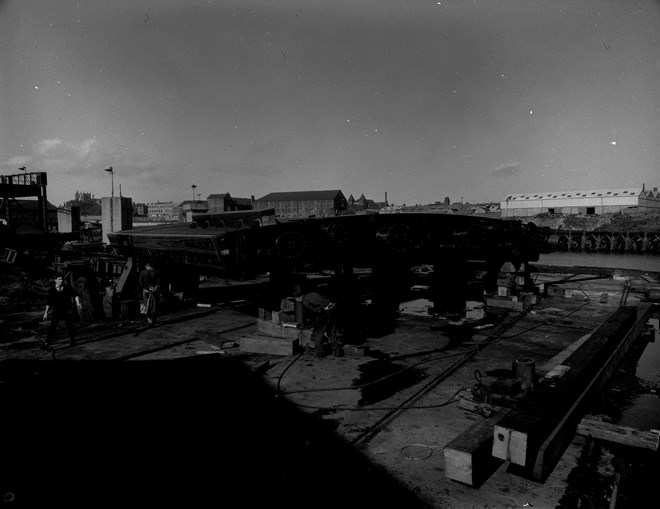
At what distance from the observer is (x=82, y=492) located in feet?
13.2

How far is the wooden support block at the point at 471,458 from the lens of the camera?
3906 mm

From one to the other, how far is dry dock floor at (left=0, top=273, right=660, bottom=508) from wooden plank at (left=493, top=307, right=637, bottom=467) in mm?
519

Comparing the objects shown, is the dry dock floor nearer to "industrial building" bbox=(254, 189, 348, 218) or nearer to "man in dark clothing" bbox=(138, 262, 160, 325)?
"man in dark clothing" bbox=(138, 262, 160, 325)

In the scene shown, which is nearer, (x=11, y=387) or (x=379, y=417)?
(x=379, y=417)

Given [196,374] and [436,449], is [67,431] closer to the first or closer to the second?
[196,374]

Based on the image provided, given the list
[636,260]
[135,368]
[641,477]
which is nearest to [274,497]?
[641,477]

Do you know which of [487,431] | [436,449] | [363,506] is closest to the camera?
[363,506]

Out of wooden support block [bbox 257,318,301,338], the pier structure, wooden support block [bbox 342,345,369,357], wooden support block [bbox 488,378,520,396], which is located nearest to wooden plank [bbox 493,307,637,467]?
wooden support block [bbox 488,378,520,396]

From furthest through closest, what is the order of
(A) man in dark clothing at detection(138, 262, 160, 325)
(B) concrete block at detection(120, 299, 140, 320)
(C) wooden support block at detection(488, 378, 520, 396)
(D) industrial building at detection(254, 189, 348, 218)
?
(D) industrial building at detection(254, 189, 348, 218) < (B) concrete block at detection(120, 299, 140, 320) < (A) man in dark clothing at detection(138, 262, 160, 325) < (C) wooden support block at detection(488, 378, 520, 396)

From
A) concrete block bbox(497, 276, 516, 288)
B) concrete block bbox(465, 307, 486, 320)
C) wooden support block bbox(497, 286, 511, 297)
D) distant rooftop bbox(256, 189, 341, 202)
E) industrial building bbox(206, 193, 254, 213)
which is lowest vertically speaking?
concrete block bbox(465, 307, 486, 320)

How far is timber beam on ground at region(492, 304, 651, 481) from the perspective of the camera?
12.4 ft

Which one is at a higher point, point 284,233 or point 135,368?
point 284,233

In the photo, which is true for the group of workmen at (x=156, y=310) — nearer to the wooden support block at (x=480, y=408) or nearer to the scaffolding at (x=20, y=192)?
the wooden support block at (x=480, y=408)

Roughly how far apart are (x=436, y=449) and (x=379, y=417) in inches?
37.6
